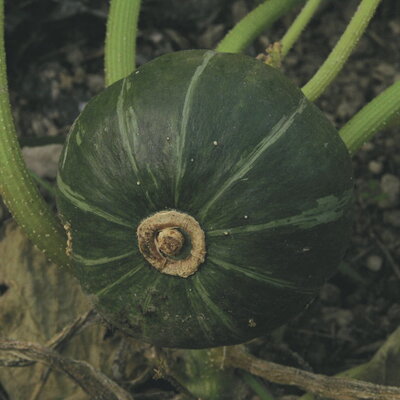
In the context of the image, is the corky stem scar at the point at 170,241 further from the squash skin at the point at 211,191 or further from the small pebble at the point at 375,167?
the small pebble at the point at 375,167

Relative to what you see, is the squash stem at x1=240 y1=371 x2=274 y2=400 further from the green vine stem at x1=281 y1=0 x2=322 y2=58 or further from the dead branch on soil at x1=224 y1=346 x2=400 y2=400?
the green vine stem at x1=281 y1=0 x2=322 y2=58

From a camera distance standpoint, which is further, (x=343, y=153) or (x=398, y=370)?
(x=398, y=370)

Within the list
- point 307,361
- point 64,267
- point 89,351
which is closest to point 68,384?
point 89,351

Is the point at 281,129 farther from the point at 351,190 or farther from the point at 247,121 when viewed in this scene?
the point at 351,190


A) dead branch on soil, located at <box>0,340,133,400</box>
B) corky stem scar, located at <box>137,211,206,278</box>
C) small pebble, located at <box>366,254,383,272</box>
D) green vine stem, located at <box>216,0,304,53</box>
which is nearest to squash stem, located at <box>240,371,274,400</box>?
dead branch on soil, located at <box>0,340,133,400</box>

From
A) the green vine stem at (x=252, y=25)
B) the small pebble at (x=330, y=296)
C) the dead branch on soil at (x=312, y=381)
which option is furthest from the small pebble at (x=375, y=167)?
the dead branch on soil at (x=312, y=381)

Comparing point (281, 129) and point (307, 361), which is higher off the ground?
point (281, 129)
